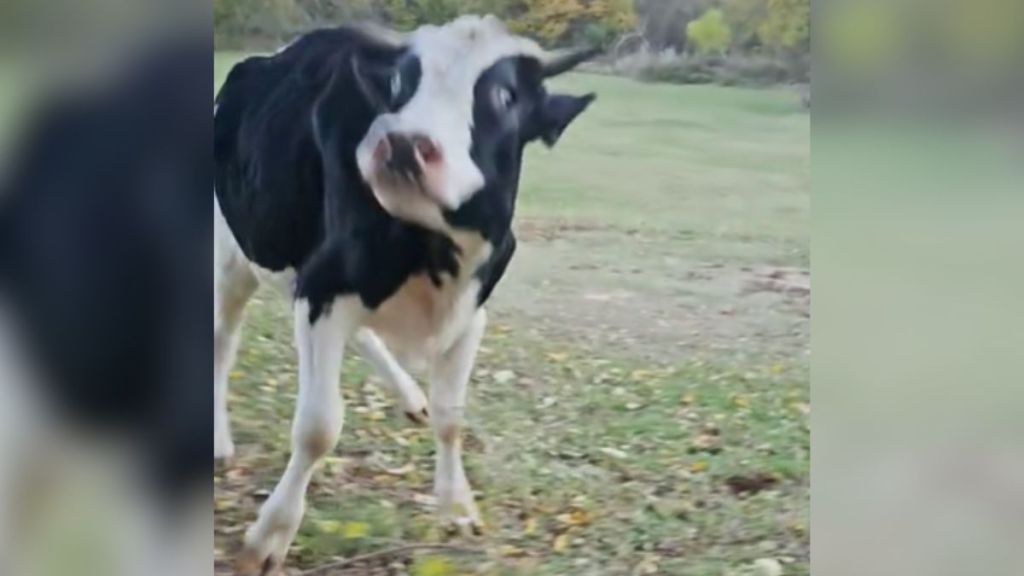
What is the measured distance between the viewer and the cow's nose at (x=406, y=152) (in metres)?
1.79

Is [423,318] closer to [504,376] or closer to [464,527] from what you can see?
[504,376]

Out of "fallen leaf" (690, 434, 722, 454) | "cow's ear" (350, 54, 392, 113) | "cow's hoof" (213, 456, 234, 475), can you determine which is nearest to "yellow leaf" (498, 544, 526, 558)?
"fallen leaf" (690, 434, 722, 454)

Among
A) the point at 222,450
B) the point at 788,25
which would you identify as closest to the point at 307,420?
the point at 222,450

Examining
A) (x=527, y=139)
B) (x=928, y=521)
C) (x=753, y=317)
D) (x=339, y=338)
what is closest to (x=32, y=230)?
(x=339, y=338)

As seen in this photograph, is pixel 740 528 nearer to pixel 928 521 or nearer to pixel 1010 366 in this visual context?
pixel 928 521

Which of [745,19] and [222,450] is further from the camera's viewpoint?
[222,450]

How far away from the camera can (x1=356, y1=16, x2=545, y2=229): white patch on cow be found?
5.91ft

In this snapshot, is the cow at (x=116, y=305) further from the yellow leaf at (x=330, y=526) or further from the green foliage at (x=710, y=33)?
the green foliage at (x=710, y=33)

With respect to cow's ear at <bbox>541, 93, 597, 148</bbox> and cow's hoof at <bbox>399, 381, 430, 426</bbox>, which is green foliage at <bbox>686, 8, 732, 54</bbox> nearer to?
cow's ear at <bbox>541, 93, 597, 148</bbox>

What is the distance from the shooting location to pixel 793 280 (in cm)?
182

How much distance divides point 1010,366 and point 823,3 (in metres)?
0.56

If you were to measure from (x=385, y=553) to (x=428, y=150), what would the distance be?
587mm

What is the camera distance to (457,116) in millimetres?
1808

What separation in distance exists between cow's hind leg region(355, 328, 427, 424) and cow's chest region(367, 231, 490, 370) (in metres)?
0.01
